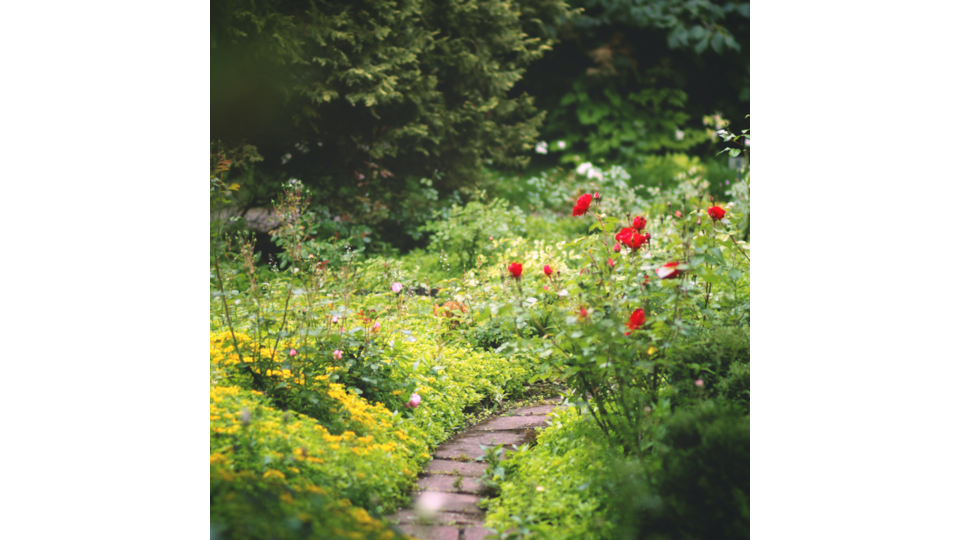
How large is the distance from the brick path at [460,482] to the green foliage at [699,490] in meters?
0.66

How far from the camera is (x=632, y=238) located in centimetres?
246

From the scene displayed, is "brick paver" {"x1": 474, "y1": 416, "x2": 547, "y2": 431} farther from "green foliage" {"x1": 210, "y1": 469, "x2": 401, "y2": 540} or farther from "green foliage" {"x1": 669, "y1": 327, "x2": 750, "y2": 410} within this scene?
"green foliage" {"x1": 210, "y1": 469, "x2": 401, "y2": 540}

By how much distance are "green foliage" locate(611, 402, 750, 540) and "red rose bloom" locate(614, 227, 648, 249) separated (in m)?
0.77

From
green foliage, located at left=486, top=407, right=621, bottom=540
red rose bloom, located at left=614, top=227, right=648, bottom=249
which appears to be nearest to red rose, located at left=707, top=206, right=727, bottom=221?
red rose bloom, located at left=614, top=227, right=648, bottom=249

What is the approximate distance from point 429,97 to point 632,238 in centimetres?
520

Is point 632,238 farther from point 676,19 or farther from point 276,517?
point 676,19

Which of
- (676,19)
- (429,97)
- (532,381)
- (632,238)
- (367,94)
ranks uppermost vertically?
(676,19)

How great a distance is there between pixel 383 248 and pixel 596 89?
6.50 metres

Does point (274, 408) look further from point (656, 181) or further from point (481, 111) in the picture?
point (656, 181)

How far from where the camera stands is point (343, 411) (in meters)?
2.70

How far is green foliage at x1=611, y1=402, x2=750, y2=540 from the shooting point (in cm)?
181

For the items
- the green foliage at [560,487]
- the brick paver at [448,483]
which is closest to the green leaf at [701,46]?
the green foliage at [560,487]

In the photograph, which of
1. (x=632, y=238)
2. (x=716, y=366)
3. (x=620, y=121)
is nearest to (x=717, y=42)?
(x=620, y=121)

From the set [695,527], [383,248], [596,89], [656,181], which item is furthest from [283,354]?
[596,89]
